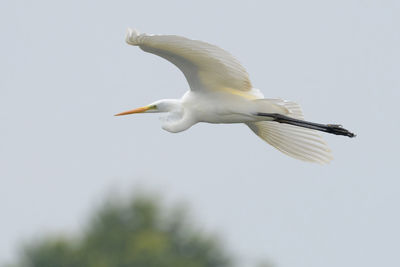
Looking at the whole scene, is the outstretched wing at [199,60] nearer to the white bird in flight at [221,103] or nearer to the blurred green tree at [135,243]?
the white bird in flight at [221,103]

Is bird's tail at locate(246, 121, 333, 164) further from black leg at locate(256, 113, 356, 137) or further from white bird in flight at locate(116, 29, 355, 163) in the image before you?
black leg at locate(256, 113, 356, 137)

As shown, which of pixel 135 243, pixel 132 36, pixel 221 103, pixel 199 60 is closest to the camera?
pixel 132 36

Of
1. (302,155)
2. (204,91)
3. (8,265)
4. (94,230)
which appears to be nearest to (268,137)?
(302,155)

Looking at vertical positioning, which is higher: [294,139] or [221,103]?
[221,103]

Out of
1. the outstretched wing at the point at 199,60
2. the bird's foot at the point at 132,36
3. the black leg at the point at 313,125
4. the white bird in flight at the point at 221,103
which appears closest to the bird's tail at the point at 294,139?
the white bird in flight at the point at 221,103

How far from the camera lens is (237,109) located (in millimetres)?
11094

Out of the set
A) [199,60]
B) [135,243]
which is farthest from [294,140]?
[135,243]

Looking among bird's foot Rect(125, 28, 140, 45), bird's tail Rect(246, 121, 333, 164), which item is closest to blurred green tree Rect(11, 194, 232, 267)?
bird's tail Rect(246, 121, 333, 164)

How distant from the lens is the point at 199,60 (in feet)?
34.7

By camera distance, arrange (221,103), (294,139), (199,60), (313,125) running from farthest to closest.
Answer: (294,139)
(313,125)
(221,103)
(199,60)

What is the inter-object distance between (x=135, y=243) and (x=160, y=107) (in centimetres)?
2482

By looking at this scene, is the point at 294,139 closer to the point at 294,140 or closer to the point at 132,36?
the point at 294,140

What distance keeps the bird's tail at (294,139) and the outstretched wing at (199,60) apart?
0.96 m

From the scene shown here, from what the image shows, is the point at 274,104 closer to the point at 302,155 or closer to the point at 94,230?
the point at 302,155
